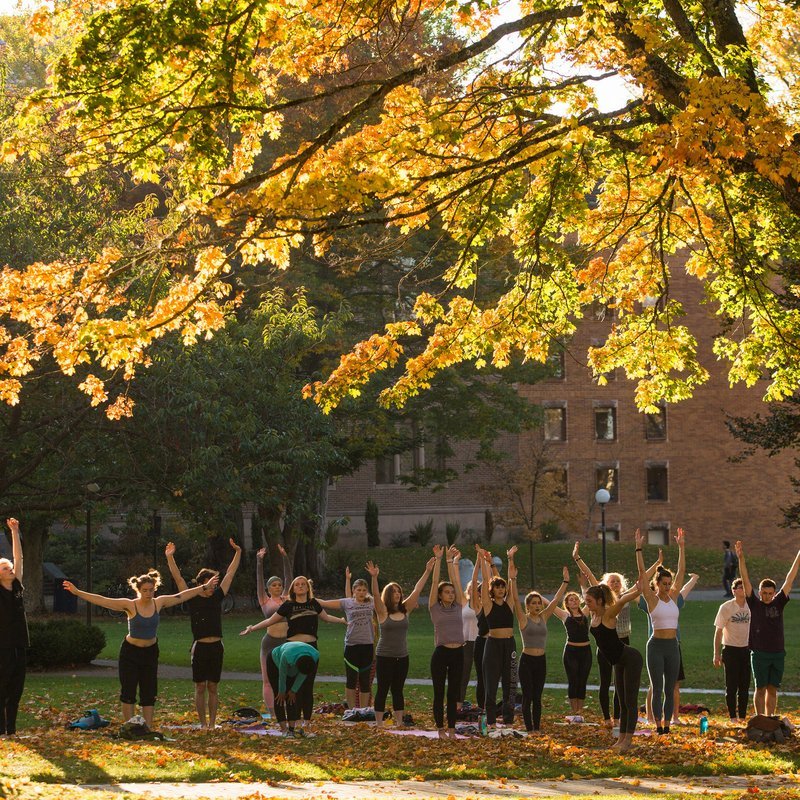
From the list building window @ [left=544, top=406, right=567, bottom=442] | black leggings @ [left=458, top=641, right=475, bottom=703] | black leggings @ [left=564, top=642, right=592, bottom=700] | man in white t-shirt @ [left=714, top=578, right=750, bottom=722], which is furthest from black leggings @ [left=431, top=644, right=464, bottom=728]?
building window @ [left=544, top=406, right=567, bottom=442]

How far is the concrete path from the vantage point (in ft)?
35.2

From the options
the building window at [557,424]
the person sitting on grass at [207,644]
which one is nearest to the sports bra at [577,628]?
the person sitting on grass at [207,644]

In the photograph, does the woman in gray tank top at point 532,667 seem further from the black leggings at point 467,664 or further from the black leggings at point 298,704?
the black leggings at point 298,704

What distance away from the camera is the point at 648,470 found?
193 ft

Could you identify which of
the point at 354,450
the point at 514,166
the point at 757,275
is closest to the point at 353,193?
the point at 514,166

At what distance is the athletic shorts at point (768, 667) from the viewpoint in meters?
14.8

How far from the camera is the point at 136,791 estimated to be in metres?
10.7

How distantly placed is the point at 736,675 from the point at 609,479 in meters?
43.1

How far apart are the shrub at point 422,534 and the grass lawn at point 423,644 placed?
49.1 ft

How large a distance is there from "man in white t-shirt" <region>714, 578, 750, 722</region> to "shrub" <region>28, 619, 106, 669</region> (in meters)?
13.7

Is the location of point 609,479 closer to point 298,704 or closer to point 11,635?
point 298,704

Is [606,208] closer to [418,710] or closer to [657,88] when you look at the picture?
[657,88]

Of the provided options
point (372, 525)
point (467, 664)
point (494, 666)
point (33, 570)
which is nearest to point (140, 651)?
point (494, 666)

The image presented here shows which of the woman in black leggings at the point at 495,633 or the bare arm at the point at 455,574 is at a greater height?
the bare arm at the point at 455,574
